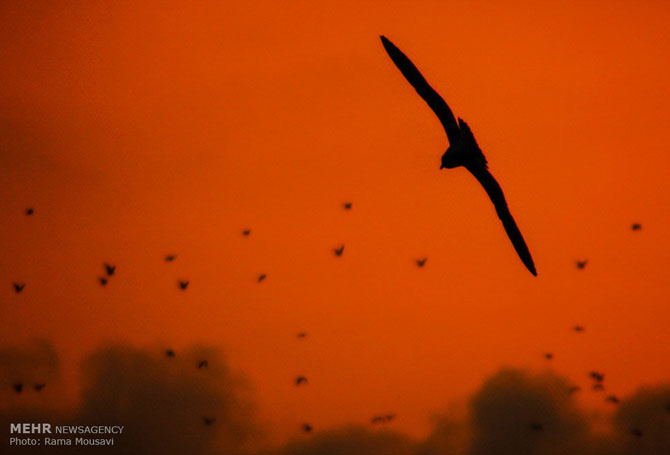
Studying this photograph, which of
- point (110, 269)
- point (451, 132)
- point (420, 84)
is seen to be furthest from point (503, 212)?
point (110, 269)

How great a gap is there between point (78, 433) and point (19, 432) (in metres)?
1.87

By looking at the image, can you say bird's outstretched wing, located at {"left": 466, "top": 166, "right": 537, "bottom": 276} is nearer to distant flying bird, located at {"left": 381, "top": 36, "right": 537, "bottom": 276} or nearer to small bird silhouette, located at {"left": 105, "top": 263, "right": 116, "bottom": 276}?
distant flying bird, located at {"left": 381, "top": 36, "right": 537, "bottom": 276}

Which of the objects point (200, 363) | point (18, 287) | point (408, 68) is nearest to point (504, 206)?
point (408, 68)

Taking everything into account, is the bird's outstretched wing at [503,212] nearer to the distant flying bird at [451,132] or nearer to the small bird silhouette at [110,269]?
the distant flying bird at [451,132]

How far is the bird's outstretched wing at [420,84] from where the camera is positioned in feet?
36.3

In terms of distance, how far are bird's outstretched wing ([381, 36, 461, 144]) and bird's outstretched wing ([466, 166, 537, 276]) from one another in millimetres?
1202

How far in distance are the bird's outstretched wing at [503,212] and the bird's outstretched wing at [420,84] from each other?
3.94ft

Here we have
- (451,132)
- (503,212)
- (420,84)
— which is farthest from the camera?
(503,212)

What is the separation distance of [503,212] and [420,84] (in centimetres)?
309

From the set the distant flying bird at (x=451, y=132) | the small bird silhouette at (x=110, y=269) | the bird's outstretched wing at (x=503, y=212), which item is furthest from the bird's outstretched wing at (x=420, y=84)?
the small bird silhouette at (x=110, y=269)

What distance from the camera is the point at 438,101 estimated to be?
11148mm

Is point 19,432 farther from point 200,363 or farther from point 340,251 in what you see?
point 340,251

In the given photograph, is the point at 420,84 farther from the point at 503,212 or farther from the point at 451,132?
the point at 503,212

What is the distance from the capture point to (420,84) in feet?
36.6
